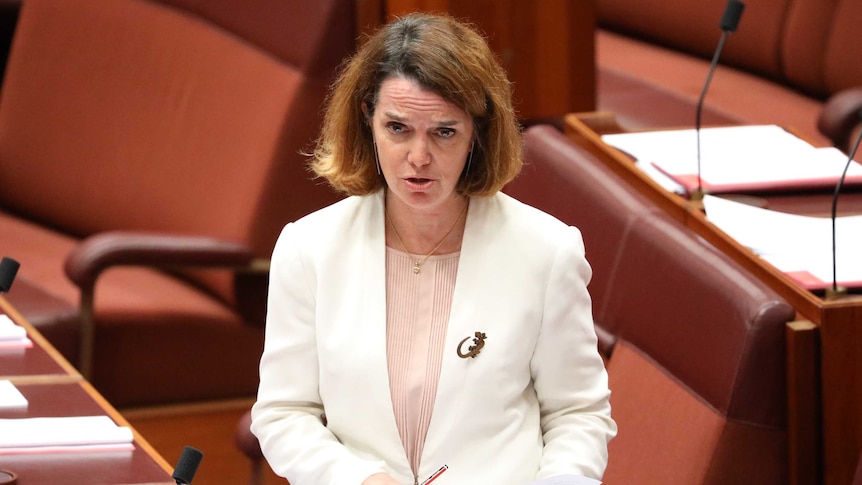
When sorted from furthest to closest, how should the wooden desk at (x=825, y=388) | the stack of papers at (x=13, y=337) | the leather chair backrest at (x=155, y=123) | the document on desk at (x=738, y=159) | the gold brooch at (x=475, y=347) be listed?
the leather chair backrest at (x=155, y=123) < the document on desk at (x=738, y=159) < the stack of papers at (x=13, y=337) < the wooden desk at (x=825, y=388) < the gold brooch at (x=475, y=347)

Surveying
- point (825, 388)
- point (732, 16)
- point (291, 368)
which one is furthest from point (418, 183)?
point (732, 16)

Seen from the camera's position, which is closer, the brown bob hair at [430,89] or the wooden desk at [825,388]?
the brown bob hair at [430,89]

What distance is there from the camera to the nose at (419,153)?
5.66ft

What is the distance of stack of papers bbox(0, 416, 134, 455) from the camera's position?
2.05 meters

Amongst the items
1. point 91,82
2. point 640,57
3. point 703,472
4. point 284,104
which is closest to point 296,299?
point 703,472

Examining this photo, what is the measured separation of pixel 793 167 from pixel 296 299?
1.35 meters

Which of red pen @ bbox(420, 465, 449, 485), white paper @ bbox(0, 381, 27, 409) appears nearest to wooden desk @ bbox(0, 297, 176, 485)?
white paper @ bbox(0, 381, 27, 409)

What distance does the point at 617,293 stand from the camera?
257 cm

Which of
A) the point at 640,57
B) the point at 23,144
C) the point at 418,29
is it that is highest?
the point at 418,29

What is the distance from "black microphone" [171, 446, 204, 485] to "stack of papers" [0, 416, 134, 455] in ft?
0.94

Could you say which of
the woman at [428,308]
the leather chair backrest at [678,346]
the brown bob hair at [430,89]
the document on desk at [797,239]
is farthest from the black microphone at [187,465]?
the document on desk at [797,239]

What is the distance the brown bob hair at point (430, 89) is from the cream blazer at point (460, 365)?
0.19ft

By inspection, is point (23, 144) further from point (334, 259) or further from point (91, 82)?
point (334, 259)

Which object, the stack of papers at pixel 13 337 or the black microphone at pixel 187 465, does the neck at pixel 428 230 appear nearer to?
the black microphone at pixel 187 465
